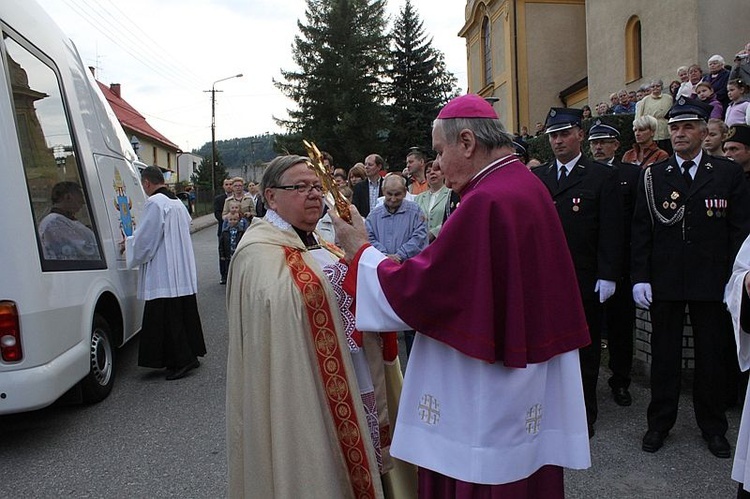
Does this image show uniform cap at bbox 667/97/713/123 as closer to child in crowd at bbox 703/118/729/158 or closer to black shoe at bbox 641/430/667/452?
child in crowd at bbox 703/118/729/158

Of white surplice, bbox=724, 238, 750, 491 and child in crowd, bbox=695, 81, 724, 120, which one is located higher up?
child in crowd, bbox=695, 81, 724, 120

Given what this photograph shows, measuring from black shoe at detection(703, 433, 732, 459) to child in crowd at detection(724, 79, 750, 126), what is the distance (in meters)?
5.88

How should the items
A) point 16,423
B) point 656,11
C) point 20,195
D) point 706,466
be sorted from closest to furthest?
point 706,466 → point 20,195 → point 16,423 → point 656,11

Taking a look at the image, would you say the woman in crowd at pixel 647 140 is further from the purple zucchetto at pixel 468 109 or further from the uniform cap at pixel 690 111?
the purple zucchetto at pixel 468 109

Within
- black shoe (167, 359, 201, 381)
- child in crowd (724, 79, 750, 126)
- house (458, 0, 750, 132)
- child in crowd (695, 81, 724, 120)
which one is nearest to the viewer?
black shoe (167, 359, 201, 381)

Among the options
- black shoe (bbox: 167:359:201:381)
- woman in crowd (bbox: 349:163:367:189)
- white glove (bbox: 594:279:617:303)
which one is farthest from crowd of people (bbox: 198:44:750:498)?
woman in crowd (bbox: 349:163:367:189)

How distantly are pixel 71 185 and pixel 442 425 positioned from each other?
4.34 metres

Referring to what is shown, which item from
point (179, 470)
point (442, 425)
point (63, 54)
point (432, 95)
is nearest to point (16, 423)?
point (179, 470)

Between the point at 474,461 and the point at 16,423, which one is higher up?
the point at 474,461

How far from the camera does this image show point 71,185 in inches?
213

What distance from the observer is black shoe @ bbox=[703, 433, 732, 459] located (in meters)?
4.21

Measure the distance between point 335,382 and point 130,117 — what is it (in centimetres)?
4772

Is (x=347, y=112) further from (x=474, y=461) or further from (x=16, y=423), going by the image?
(x=474, y=461)

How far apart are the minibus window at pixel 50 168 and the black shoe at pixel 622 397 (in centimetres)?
454
